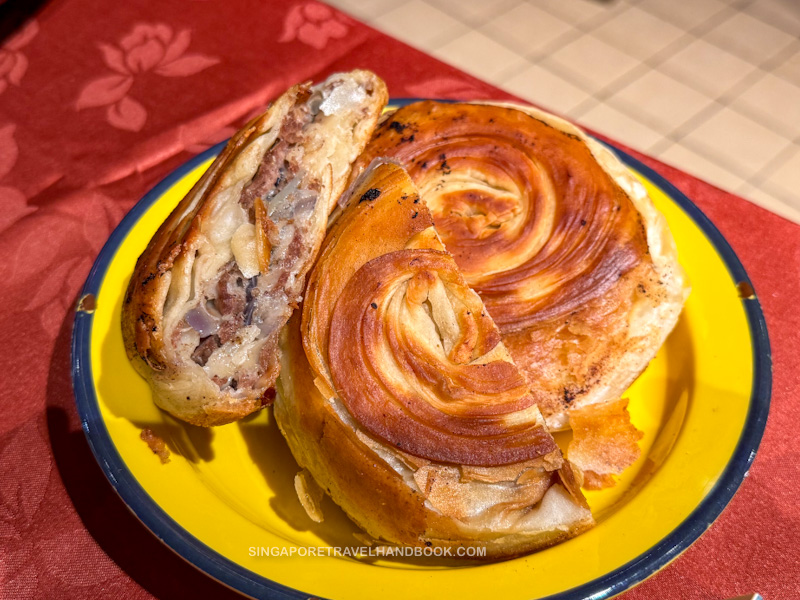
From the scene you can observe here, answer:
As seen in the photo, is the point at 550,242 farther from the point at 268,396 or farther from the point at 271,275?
the point at 268,396

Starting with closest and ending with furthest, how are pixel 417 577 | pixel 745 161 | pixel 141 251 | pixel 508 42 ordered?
pixel 417 577, pixel 141 251, pixel 745 161, pixel 508 42

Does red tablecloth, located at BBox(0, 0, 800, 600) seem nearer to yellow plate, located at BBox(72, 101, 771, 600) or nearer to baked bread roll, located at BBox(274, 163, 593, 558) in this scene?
yellow plate, located at BBox(72, 101, 771, 600)

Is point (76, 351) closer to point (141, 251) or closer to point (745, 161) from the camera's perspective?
point (141, 251)

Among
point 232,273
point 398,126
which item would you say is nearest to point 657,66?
point 398,126

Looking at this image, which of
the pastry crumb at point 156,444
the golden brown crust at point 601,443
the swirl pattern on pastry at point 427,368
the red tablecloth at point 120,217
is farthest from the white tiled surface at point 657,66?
the pastry crumb at point 156,444

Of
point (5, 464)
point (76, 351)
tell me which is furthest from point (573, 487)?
point (5, 464)

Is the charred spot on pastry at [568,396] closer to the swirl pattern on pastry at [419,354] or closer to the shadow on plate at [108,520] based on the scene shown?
the swirl pattern on pastry at [419,354]

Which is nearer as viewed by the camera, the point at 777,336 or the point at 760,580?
the point at 760,580
